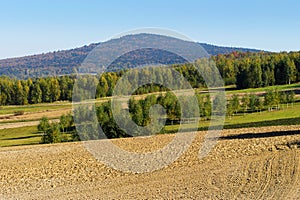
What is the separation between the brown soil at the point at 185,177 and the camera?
16.2 m

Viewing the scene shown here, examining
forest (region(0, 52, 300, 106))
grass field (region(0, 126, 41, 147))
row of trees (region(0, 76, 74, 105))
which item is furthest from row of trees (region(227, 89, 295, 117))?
row of trees (region(0, 76, 74, 105))

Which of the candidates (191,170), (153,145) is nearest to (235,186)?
(191,170)

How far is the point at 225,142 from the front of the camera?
96.8 ft

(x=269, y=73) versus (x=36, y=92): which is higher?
(x=269, y=73)

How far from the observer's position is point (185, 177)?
19.1 metres

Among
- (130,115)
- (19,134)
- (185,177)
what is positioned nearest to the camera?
(185,177)

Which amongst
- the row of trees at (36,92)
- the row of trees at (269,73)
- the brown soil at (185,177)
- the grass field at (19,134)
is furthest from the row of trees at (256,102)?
the row of trees at (36,92)

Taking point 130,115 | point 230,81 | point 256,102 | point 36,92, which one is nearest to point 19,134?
point 130,115

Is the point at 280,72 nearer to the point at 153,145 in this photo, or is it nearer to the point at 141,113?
the point at 141,113

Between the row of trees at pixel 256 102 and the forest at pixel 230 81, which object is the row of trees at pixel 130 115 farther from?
the forest at pixel 230 81

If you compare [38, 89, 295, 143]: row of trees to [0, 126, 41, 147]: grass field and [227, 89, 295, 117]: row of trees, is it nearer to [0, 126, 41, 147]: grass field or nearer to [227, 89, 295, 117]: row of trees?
[227, 89, 295, 117]: row of trees

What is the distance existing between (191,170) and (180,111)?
117ft

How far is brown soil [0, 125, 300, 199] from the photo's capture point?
16.2 m

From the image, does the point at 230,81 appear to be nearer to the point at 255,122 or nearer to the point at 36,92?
the point at 36,92
